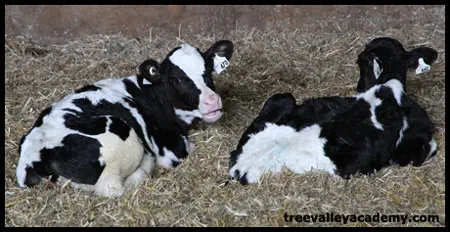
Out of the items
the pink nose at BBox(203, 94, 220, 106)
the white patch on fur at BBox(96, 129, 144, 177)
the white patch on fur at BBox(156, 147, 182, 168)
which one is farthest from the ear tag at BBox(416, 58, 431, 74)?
the white patch on fur at BBox(96, 129, 144, 177)

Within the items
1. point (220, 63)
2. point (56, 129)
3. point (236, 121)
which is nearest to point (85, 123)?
point (56, 129)

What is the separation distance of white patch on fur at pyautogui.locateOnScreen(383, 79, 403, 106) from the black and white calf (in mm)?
1664

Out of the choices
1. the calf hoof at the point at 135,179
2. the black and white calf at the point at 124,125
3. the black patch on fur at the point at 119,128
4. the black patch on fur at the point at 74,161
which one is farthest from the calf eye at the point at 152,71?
the black patch on fur at the point at 74,161

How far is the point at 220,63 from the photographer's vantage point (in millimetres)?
7605

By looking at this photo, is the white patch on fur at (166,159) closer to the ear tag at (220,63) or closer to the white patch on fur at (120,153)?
the white patch on fur at (120,153)

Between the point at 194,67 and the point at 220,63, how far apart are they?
0.35m

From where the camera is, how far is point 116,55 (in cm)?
993

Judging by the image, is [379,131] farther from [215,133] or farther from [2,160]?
[2,160]

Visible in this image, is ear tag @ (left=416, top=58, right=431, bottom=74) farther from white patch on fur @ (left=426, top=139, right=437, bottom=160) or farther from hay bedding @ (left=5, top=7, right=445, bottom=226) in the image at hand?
white patch on fur @ (left=426, top=139, right=437, bottom=160)

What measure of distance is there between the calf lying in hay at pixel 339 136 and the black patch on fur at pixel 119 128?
1.00 meters

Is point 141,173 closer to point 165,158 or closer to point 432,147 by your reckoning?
point 165,158

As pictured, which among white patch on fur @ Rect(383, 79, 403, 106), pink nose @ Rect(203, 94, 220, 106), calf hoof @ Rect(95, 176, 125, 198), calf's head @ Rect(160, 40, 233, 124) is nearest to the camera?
calf hoof @ Rect(95, 176, 125, 198)

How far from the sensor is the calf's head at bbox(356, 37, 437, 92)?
7.23 metres

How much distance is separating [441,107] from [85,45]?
493 cm
